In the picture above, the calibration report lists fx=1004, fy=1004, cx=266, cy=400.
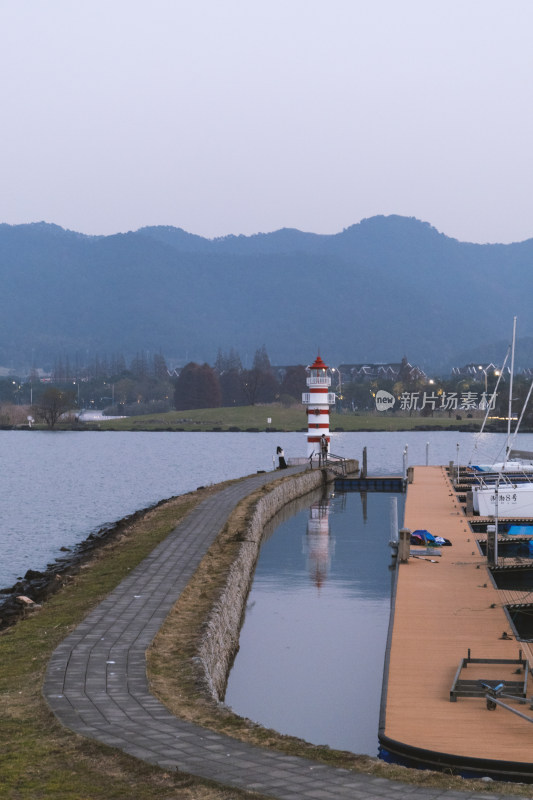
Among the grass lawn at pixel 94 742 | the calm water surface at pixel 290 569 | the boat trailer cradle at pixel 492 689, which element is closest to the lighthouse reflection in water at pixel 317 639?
the calm water surface at pixel 290 569

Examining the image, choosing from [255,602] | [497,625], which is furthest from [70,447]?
[497,625]

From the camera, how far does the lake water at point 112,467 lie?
56.2m

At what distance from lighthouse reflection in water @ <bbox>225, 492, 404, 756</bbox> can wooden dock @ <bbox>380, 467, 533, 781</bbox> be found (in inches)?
49.4

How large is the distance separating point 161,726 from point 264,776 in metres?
2.39

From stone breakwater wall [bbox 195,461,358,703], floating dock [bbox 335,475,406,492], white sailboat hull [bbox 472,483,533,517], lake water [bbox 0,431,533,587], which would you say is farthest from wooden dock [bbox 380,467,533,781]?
floating dock [bbox 335,475,406,492]

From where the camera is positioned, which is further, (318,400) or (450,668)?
(318,400)

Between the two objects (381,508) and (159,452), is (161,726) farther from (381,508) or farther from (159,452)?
(159,452)

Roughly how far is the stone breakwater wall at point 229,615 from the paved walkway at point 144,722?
112cm

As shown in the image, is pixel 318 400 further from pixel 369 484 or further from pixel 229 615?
pixel 229 615

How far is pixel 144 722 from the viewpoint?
570 inches

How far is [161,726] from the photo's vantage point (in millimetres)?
14359

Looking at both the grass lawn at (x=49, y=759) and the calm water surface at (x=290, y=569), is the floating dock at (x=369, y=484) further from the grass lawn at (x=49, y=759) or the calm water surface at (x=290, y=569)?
the grass lawn at (x=49, y=759)

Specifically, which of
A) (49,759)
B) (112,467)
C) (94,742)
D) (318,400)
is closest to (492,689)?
(94,742)

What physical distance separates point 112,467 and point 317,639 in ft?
287
